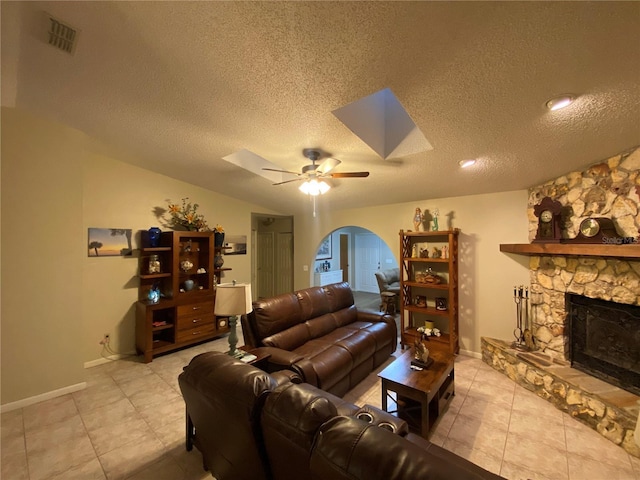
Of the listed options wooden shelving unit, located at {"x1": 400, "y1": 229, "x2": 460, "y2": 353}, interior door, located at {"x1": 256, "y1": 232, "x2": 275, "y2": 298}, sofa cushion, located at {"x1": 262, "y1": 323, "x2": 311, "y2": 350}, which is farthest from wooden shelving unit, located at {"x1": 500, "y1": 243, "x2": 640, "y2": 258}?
interior door, located at {"x1": 256, "y1": 232, "x2": 275, "y2": 298}

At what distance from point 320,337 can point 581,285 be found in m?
2.94

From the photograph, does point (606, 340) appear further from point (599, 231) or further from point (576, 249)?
point (599, 231)

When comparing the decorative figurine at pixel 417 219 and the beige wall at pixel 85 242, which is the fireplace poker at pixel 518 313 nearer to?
the beige wall at pixel 85 242

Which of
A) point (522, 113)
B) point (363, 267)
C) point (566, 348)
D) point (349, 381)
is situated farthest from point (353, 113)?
point (363, 267)

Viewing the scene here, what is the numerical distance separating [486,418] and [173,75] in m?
3.92

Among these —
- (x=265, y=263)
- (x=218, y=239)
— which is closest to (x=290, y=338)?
(x=218, y=239)

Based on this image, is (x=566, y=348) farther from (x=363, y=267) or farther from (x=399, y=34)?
(x=363, y=267)

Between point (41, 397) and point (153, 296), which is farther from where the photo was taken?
point (153, 296)

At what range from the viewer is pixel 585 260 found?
277cm

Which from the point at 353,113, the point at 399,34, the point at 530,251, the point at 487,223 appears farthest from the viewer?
the point at 487,223

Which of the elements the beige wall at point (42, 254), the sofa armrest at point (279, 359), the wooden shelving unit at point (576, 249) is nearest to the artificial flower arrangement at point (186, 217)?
the beige wall at point (42, 254)

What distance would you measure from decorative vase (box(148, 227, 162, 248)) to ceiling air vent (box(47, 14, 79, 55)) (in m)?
2.50

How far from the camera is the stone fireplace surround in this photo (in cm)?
225

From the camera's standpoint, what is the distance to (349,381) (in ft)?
9.30
